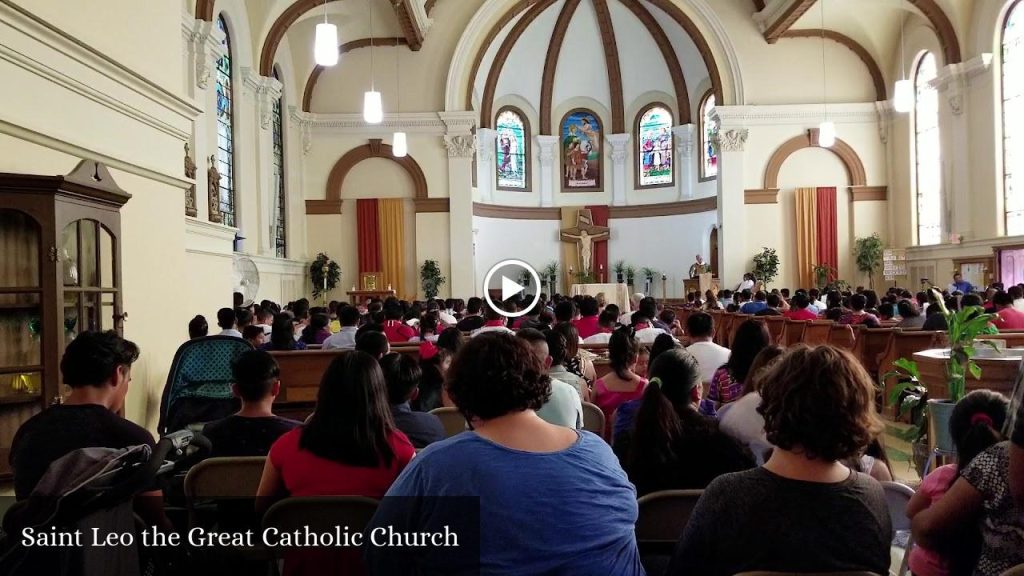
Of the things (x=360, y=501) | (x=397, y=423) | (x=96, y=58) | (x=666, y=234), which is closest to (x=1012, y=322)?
(x=397, y=423)

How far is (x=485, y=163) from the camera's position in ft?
70.7

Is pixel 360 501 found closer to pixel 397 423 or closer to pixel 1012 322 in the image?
pixel 397 423

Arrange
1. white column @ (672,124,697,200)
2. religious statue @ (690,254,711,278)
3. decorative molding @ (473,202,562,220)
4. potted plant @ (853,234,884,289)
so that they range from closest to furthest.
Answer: potted plant @ (853,234,884,289) < religious statue @ (690,254,711,278) < decorative molding @ (473,202,562,220) < white column @ (672,124,697,200)

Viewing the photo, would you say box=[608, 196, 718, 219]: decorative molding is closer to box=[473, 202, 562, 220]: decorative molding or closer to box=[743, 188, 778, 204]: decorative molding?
box=[743, 188, 778, 204]: decorative molding

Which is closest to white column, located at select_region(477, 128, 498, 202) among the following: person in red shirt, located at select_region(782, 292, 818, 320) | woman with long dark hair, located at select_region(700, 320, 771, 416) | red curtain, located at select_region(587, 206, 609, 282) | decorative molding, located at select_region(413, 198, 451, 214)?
decorative molding, located at select_region(413, 198, 451, 214)

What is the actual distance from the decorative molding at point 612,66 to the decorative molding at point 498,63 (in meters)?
1.57

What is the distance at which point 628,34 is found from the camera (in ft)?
71.8

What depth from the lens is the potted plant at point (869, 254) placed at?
18.5 m

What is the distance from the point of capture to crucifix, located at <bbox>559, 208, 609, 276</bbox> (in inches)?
879

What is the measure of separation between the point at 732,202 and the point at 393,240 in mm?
7949

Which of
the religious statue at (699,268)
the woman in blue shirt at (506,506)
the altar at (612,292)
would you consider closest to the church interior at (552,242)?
the woman in blue shirt at (506,506)

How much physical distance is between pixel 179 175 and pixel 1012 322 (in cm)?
768

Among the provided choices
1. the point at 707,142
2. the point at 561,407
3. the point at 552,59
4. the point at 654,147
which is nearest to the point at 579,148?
the point at 654,147

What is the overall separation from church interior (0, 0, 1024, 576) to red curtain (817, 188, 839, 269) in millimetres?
A: 70
